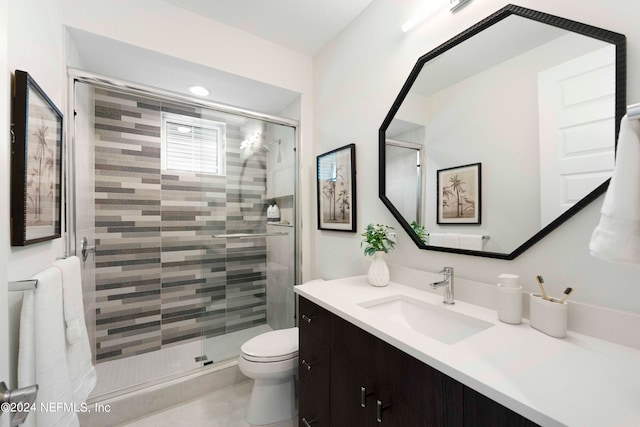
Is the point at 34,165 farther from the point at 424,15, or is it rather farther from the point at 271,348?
the point at 424,15

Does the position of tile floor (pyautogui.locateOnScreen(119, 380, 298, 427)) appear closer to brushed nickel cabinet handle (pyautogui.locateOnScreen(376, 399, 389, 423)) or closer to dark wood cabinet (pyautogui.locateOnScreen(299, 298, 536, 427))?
dark wood cabinet (pyautogui.locateOnScreen(299, 298, 536, 427))

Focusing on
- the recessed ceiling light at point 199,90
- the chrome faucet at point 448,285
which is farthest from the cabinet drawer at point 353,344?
the recessed ceiling light at point 199,90

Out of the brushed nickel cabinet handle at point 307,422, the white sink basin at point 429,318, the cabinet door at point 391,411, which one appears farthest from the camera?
the brushed nickel cabinet handle at point 307,422

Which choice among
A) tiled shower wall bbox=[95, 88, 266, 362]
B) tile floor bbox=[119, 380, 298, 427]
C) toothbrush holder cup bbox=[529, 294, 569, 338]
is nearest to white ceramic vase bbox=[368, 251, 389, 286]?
toothbrush holder cup bbox=[529, 294, 569, 338]

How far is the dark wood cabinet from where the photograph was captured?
25.2 inches

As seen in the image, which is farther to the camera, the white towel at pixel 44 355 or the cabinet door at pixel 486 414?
the white towel at pixel 44 355

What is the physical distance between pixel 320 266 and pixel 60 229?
162 centimetres

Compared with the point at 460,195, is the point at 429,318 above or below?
below

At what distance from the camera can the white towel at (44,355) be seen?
34.0 inches

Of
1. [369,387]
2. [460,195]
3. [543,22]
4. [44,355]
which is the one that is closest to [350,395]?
[369,387]

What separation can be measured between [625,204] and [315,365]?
1.21 metres

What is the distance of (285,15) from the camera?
1749mm

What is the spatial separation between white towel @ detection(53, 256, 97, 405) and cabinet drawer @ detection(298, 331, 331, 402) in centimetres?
95

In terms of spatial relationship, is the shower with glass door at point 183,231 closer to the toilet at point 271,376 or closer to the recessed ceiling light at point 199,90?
the recessed ceiling light at point 199,90
